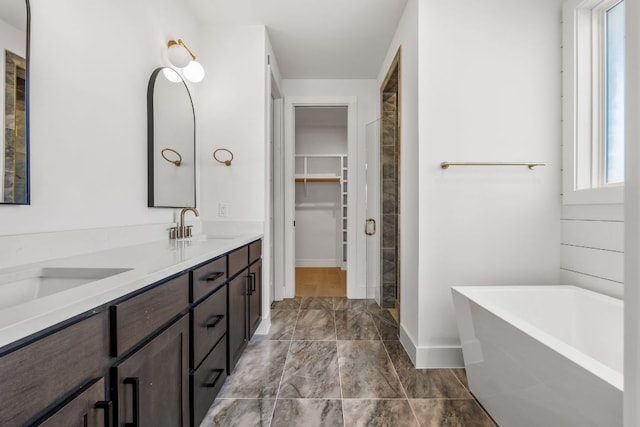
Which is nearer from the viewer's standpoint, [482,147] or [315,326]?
[482,147]

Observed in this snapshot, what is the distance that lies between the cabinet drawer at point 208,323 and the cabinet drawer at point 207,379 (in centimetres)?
5

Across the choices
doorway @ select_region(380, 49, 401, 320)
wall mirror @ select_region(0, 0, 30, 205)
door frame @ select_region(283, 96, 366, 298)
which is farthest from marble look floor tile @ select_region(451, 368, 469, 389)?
wall mirror @ select_region(0, 0, 30, 205)

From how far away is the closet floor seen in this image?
144 inches

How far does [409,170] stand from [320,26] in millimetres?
1418

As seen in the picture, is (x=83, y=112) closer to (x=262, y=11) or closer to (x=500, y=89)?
(x=262, y=11)

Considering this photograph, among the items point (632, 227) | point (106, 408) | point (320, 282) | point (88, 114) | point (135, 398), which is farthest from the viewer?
point (320, 282)

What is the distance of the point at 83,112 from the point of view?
130 cm

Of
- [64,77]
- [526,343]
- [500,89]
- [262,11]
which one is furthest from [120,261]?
[500,89]

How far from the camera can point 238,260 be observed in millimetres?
1785

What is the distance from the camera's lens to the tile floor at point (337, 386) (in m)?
1.48

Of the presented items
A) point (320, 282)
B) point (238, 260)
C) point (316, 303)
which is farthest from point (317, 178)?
point (238, 260)

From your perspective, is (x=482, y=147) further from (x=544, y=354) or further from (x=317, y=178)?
(x=317, y=178)

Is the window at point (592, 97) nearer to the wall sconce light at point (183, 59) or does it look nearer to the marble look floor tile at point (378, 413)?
the marble look floor tile at point (378, 413)

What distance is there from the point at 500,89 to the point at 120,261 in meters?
2.29
